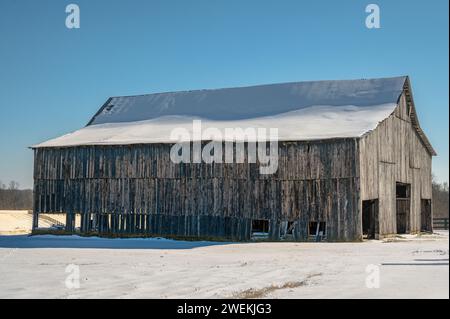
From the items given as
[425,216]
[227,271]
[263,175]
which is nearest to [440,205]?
[425,216]

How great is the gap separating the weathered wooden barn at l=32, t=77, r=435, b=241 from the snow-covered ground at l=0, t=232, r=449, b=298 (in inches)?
123

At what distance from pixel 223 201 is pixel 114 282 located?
1658 cm

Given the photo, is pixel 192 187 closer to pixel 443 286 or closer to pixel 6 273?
pixel 6 273

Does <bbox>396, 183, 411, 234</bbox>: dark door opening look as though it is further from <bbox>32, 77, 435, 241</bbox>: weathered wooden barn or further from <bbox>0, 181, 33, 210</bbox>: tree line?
<bbox>0, 181, 33, 210</bbox>: tree line

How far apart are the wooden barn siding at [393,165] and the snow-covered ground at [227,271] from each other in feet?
13.8

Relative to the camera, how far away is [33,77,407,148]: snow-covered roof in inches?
1251

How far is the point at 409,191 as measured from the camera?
36.3 m

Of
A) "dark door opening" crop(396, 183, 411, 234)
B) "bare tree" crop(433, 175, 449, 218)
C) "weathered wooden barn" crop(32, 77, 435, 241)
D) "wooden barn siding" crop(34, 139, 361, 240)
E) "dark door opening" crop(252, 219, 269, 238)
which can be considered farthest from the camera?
"bare tree" crop(433, 175, 449, 218)

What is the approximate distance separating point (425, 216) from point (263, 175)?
1477 centimetres

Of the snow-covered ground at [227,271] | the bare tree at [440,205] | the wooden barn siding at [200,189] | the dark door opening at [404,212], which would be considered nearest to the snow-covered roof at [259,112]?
the wooden barn siding at [200,189]

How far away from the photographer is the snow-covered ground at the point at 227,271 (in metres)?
12.8

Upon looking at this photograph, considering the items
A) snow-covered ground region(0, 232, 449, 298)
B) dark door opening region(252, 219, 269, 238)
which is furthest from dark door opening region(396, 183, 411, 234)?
snow-covered ground region(0, 232, 449, 298)

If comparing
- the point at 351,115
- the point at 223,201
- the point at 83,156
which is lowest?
the point at 223,201
